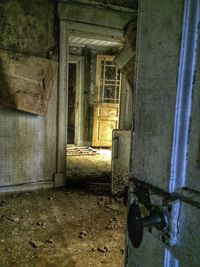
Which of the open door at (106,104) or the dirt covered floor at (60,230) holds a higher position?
the open door at (106,104)

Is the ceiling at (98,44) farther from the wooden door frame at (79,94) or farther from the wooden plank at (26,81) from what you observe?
the wooden plank at (26,81)

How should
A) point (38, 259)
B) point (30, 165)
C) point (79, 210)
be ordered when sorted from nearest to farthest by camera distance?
point (38, 259)
point (79, 210)
point (30, 165)

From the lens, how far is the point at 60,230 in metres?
2.47

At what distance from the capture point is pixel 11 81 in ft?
10.1

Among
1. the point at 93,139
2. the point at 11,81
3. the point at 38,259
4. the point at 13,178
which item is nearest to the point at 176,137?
the point at 38,259

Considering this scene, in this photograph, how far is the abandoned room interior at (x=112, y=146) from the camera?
19.3 inches

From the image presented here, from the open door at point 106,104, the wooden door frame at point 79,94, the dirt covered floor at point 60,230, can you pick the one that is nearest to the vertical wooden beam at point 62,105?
the dirt covered floor at point 60,230

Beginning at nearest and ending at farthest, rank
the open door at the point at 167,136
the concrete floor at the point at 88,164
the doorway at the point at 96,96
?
the open door at the point at 167,136 → the concrete floor at the point at 88,164 → the doorway at the point at 96,96

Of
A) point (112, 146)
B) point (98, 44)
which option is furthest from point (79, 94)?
point (112, 146)

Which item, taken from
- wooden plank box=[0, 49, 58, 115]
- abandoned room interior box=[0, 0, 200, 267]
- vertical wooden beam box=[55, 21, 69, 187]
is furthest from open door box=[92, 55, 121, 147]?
wooden plank box=[0, 49, 58, 115]

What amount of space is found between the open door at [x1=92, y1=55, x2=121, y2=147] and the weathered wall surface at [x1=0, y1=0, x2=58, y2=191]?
3151 mm

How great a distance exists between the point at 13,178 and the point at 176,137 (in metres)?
3.21

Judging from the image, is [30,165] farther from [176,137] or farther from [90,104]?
[90,104]

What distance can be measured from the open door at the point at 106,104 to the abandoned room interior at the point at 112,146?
3.34ft
